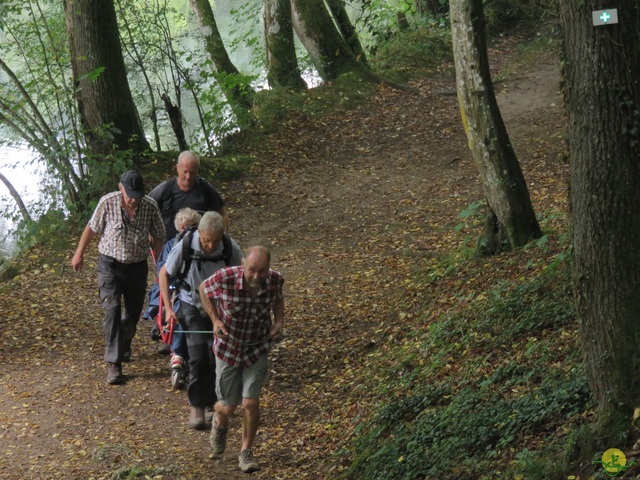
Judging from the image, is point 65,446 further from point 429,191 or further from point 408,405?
point 429,191

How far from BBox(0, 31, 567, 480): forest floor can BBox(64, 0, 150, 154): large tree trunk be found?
6.14 feet

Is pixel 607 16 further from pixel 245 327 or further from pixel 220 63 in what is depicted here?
pixel 220 63

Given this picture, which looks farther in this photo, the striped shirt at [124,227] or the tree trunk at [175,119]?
the tree trunk at [175,119]

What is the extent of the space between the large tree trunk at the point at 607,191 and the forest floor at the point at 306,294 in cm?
228

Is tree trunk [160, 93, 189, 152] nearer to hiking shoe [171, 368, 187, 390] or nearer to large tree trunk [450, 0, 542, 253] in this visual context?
large tree trunk [450, 0, 542, 253]

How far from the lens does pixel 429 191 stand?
539 inches

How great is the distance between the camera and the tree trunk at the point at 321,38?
18.5m

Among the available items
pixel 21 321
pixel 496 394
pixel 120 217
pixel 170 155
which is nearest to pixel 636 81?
pixel 496 394

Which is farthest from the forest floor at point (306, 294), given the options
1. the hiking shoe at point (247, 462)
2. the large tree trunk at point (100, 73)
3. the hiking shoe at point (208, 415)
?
the large tree trunk at point (100, 73)

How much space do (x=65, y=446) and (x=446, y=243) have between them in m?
5.81

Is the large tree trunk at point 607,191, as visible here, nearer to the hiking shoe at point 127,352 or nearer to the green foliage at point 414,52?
the hiking shoe at point 127,352

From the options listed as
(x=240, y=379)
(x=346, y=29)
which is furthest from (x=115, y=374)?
(x=346, y=29)

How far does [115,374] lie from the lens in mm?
8211

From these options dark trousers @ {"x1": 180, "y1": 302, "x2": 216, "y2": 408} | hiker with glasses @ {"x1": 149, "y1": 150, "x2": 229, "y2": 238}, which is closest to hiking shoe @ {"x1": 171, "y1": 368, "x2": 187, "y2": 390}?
dark trousers @ {"x1": 180, "y1": 302, "x2": 216, "y2": 408}
